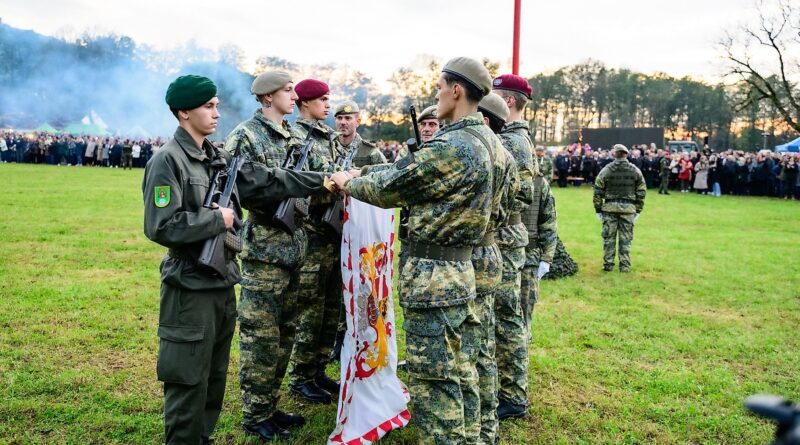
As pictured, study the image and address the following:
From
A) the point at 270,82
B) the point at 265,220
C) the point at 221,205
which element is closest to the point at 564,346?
the point at 265,220

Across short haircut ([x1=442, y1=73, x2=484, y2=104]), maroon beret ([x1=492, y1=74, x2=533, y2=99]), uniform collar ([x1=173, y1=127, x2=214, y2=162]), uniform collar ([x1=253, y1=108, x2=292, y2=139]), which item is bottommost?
uniform collar ([x1=173, y1=127, x2=214, y2=162])

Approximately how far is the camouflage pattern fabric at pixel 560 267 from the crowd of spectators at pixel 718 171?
61.4 ft

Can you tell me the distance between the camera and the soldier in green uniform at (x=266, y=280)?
413cm

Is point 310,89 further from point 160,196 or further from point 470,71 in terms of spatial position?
point 160,196

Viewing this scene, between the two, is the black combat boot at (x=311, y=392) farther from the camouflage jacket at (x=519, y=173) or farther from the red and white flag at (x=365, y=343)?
the camouflage jacket at (x=519, y=173)

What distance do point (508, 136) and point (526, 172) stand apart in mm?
329

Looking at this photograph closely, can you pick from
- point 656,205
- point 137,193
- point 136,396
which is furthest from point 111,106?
point 136,396

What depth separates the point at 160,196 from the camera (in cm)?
311

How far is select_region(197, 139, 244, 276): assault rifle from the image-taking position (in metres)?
3.20

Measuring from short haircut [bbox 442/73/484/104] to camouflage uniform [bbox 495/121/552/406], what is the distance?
1.32 m

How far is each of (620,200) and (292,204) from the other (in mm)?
8015

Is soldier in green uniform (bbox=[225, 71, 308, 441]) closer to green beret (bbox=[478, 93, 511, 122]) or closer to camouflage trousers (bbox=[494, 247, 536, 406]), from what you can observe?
green beret (bbox=[478, 93, 511, 122])

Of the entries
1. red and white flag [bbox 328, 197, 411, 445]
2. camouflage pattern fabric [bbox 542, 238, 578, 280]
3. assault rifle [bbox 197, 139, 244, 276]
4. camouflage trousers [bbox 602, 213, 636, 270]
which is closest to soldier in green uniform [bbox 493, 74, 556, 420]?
red and white flag [bbox 328, 197, 411, 445]

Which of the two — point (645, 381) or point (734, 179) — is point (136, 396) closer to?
point (645, 381)
